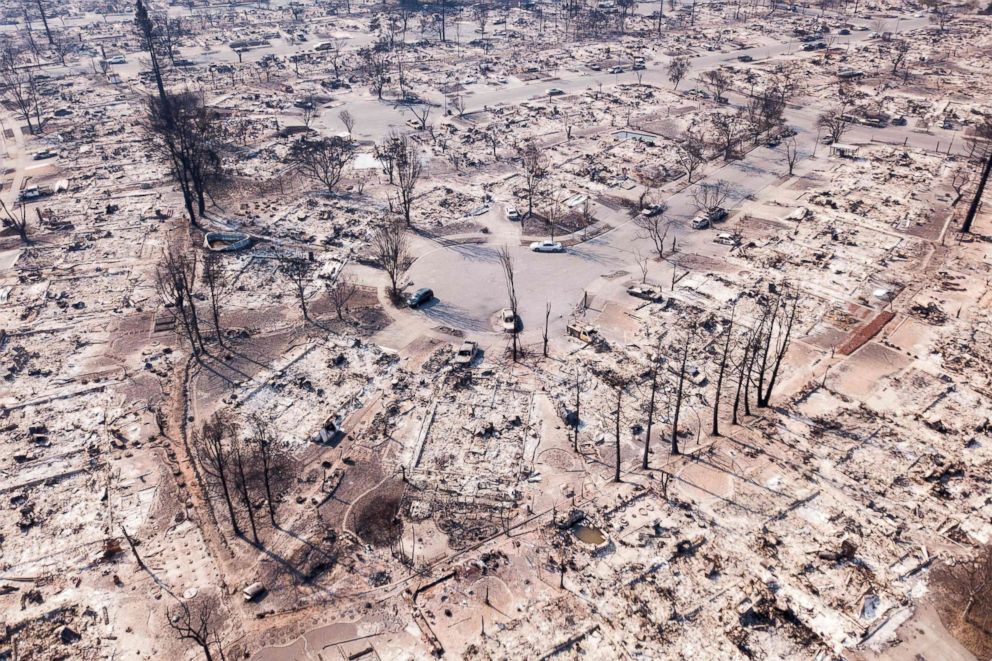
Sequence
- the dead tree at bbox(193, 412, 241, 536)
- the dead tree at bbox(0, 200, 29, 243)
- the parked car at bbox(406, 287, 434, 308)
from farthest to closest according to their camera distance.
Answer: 1. the dead tree at bbox(0, 200, 29, 243)
2. the parked car at bbox(406, 287, 434, 308)
3. the dead tree at bbox(193, 412, 241, 536)

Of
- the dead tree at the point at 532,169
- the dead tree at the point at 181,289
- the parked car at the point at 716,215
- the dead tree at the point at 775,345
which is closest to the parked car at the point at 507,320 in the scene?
the dead tree at the point at 775,345

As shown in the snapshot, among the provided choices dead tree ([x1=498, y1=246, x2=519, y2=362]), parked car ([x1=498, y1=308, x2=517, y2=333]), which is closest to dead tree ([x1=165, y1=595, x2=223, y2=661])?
dead tree ([x1=498, y1=246, x2=519, y2=362])

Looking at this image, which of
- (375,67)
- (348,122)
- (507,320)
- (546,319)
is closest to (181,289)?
(507,320)

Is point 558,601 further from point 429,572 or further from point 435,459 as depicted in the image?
point 435,459

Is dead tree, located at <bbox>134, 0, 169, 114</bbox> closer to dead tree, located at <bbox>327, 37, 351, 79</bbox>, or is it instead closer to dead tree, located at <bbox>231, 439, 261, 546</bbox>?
dead tree, located at <bbox>327, 37, 351, 79</bbox>

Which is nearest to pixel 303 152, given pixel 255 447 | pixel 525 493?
pixel 255 447

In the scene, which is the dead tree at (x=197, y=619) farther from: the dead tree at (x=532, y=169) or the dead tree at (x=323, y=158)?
the dead tree at (x=323, y=158)
